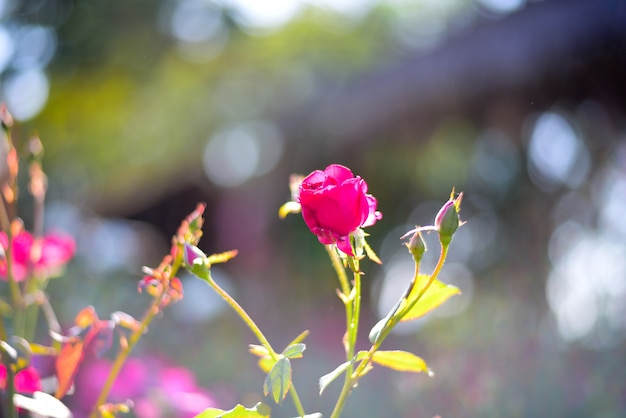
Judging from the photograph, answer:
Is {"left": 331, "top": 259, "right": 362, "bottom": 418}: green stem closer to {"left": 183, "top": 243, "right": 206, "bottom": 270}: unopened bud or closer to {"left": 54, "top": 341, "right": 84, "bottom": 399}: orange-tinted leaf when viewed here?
{"left": 183, "top": 243, "right": 206, "bottom": 270}: unopened bud

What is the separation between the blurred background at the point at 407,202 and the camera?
152cm

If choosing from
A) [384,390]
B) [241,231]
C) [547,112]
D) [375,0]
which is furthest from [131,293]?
[375,0]

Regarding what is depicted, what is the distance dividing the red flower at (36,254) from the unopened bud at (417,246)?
0.36m

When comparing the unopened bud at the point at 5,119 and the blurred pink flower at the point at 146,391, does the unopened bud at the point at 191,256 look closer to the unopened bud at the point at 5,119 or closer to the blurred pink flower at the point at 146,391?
the unopened bud at the point at 5,119

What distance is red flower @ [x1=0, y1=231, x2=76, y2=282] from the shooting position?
0.71 m

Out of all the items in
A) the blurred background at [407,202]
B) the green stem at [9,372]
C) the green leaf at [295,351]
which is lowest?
the green stem at [9,372]

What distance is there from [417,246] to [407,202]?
5.60 metres

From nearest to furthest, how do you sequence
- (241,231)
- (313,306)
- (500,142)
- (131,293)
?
(131,293), (313,306), (500,142), (241,231)

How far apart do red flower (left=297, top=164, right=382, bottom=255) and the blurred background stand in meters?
0.46

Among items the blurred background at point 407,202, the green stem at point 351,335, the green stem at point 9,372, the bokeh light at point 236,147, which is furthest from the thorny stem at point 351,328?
the bokeh light at point 236,147

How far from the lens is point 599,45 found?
2928 millimetres

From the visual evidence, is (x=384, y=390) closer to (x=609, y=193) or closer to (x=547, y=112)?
(x=609, y=193)

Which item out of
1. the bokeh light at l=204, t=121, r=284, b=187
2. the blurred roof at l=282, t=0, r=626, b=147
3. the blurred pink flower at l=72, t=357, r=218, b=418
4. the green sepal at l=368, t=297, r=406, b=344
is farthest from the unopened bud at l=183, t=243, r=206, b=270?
the bokeh light at l=204, t=121, r=284, b=187

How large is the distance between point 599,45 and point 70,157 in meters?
8.31
